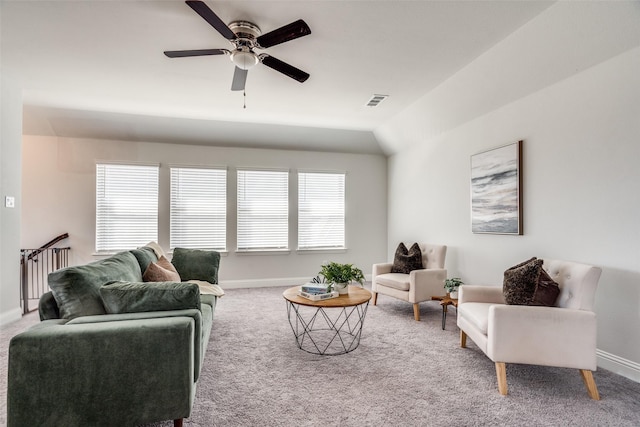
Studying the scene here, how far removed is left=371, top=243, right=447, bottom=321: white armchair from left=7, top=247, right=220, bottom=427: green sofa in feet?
9.07

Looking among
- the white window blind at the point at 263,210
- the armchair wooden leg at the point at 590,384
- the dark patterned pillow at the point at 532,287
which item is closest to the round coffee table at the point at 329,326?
the dark patterned pillow at the point at 532,287

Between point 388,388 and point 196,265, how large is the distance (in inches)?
102

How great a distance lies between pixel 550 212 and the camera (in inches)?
124

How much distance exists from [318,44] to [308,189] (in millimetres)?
3345

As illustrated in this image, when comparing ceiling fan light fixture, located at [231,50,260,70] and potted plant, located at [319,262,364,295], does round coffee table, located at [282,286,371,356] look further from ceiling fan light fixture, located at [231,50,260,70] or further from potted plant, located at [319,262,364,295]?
ceiling fan light fixture, located at [231,50,260,70]

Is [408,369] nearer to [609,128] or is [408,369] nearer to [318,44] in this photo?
[609,128]

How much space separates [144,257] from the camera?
324 cm

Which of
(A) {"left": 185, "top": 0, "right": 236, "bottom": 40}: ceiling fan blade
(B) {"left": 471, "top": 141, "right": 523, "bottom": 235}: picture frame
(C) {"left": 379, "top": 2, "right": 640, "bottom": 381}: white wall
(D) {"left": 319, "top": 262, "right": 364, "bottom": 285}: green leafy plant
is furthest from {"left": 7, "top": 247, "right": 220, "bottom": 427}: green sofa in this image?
(B) {"left": 471, "top": 141, "right": 523, "bottom": 235}: picture frame

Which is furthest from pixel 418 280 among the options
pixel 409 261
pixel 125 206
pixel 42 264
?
pixel 42 264

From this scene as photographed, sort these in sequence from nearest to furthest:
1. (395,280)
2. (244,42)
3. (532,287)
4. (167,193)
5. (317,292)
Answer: (532,287), (244,42), (317,292), (395,280), (167,193)

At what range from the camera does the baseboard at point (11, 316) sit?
3.71m

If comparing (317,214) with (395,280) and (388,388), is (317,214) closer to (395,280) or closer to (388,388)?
(395,280)

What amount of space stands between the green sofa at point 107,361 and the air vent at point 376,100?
11.5ft

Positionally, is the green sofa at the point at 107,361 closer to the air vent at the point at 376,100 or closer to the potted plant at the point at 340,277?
the potted plant at the point at 340,277
